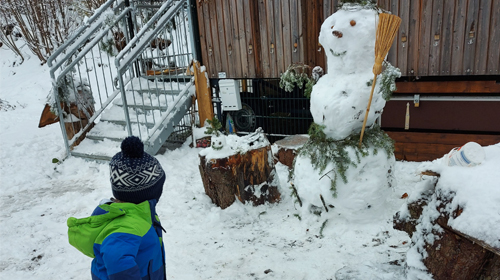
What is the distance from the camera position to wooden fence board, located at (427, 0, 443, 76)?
4559mm

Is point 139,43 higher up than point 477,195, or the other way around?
point 139,43

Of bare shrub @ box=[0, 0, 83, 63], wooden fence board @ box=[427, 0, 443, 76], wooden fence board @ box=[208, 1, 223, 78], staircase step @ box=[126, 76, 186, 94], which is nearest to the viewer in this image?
wooden fence board @ box=[427, 0, 443, 76]

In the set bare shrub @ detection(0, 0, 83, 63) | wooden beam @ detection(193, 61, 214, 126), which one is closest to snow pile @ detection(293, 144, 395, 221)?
wooden beam @ detection(193, 61, 214, 126)

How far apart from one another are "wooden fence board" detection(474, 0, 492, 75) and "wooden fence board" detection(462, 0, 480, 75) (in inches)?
1.5

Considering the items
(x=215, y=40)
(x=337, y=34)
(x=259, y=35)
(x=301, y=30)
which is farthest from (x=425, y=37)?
(x=215, y=40)

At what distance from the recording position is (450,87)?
479 cm

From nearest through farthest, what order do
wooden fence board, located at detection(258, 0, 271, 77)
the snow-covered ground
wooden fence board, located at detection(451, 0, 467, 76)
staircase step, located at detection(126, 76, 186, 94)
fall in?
the snow-covered ground, wooden fence board, located at detection(451, 0, 467, 76), wooden fence board, located at detection(258, 0, 271, 77), staircase step, located at detection(126, 76, 186, 94)

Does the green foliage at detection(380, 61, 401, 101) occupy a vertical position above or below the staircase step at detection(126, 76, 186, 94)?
above

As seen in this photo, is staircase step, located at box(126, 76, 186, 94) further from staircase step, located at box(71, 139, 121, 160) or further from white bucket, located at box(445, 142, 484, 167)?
white bucket, located at box(445, 142, 484, 167)

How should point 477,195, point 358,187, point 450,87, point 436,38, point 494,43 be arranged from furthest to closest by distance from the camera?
point 450,87 < point 436,38 < point 494,43 < point 358,187 < point 477,195

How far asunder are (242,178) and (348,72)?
176 centimetres

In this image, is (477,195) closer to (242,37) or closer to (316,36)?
(316,36)

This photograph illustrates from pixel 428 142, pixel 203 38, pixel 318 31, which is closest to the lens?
pixel 428 142

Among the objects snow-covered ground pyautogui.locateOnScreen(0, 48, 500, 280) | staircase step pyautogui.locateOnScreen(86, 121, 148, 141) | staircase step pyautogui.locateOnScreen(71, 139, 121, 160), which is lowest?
snow-covered ground pyautogui.locateOnScreen(0, 48, 500, 280)
